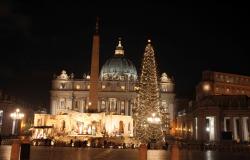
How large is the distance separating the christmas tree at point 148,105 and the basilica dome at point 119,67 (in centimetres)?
8624

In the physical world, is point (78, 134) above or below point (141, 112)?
below

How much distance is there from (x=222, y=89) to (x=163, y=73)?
3298 centimetres

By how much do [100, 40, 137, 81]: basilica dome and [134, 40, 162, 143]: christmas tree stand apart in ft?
283

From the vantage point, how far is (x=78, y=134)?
52469 millimetres

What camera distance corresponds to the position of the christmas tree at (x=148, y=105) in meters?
46.9

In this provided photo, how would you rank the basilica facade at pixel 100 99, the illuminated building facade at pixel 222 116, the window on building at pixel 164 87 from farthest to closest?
the window on building at pixel 164 87, the illuminated building facade at pixel 222 116, the basilica facade at pixel 100 99

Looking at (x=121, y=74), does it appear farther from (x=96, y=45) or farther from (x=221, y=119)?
(x=96, y=45)

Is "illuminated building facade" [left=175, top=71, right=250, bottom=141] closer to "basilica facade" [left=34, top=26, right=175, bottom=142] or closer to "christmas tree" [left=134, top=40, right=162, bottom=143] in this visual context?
"basilica facade" [left=34, top=26, right=175, bottom=142]

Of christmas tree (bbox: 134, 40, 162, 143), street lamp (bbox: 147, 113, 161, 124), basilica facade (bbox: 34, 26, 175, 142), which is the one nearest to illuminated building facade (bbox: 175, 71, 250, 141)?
basilica facade (bbox: 34, 26, 175, 142)

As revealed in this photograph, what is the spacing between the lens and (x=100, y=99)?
4862 inches

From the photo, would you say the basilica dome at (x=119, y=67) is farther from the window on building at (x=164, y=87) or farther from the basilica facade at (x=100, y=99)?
the window on building at (x=164, y=87)

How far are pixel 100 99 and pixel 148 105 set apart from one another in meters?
76.4

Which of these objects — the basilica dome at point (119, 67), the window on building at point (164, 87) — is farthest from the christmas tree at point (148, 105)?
the basilica dome at point (119, 67)

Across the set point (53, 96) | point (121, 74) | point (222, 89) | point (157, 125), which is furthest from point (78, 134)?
point (121, 74)
